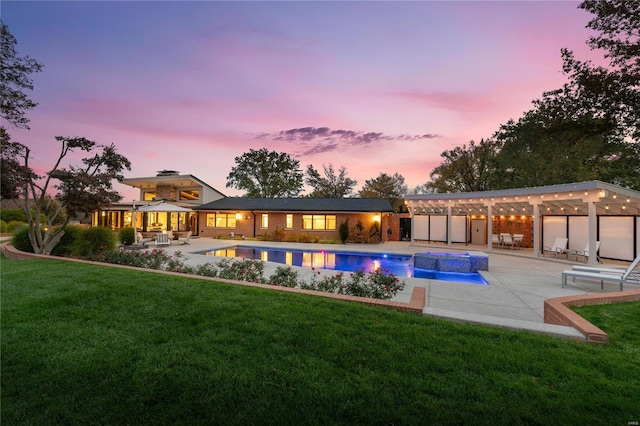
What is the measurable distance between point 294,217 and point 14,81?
16.9 metres

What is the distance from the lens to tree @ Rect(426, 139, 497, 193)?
3166cm

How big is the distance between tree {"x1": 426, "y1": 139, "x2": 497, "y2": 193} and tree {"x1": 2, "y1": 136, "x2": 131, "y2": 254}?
31.7 m

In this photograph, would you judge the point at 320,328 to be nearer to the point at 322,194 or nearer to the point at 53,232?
the point at 53,232

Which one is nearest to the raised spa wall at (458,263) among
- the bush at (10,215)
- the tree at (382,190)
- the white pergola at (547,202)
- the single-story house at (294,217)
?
the white pergola at (547,202)

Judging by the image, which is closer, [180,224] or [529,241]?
[529,241]

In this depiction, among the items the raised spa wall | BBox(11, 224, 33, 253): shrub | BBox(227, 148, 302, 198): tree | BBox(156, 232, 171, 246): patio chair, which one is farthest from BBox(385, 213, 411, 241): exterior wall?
BBox(11, 224, 33, 253): shrub

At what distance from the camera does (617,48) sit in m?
7.62

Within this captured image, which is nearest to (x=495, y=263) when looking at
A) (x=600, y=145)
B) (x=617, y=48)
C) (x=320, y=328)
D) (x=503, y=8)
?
(x=617, y=48)

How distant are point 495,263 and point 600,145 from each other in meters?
18.1

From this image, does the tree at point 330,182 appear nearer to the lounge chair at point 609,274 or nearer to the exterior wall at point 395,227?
the exterior wall at point 395,227

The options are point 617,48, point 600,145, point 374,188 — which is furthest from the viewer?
point 374,188

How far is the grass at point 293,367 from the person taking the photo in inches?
93.4

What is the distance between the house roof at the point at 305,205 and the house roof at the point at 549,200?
310 centimetres

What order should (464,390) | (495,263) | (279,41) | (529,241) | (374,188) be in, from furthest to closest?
(374,188), (529,241), (495,263), (279,41), (464,390)
